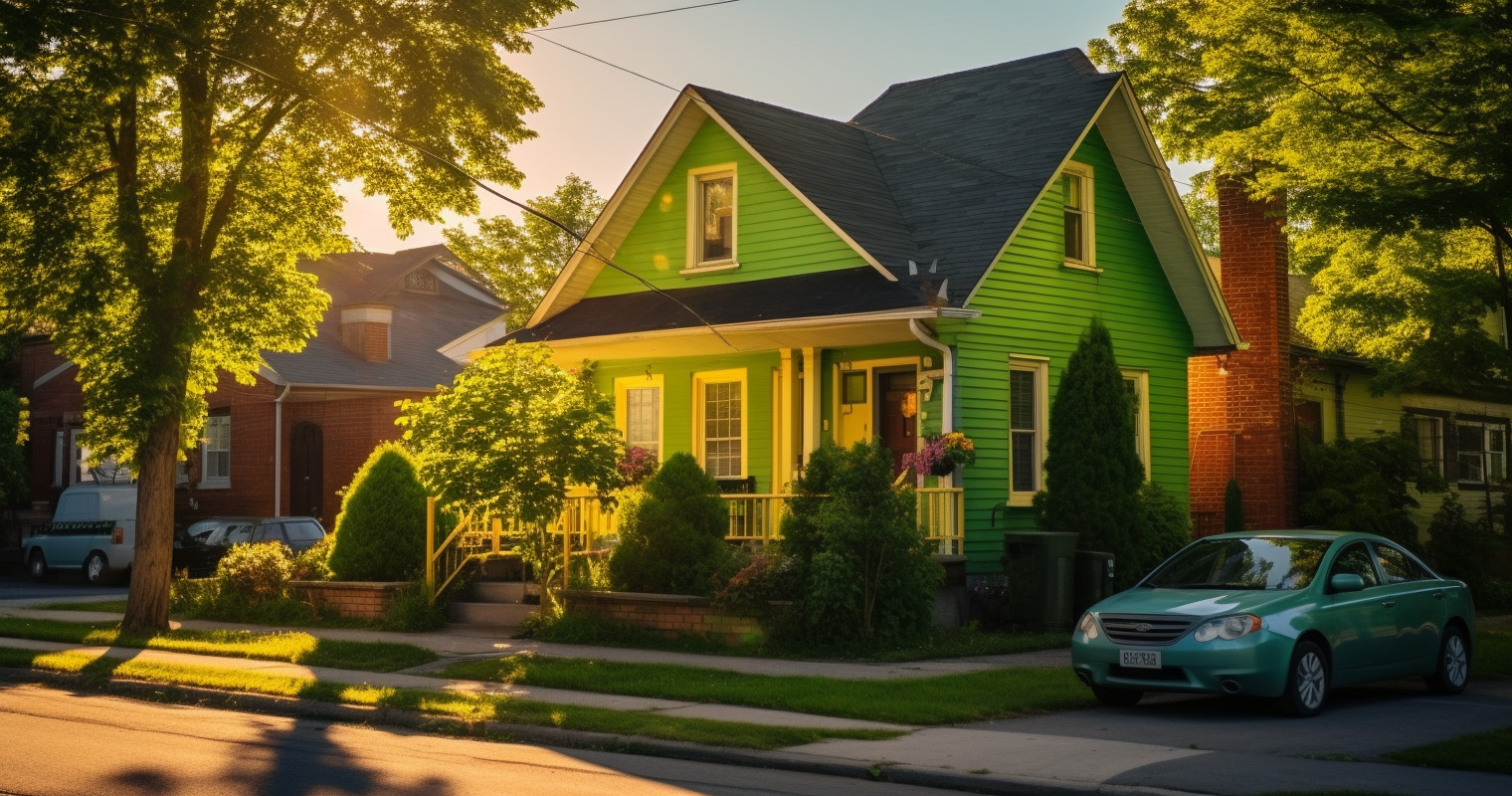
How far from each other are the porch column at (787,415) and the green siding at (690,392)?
0.34 metres

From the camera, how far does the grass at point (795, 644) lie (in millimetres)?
15836

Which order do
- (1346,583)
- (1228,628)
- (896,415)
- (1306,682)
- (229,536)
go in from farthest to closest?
(229,536)
(896,415)
(1346,583)
(1306,682)
(1228,628)

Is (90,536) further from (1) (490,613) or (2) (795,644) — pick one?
(2) (795,644)

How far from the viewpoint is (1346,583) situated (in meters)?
12.3

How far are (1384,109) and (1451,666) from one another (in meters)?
6.91

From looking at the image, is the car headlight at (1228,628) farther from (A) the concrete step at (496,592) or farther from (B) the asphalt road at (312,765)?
(A) the concrete step at (496,592)

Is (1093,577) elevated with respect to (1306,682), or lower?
elevated

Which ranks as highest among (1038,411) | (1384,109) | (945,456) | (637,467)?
(1384,109)

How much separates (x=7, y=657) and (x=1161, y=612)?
482 inches

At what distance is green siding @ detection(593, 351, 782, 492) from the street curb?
8892 millimetres

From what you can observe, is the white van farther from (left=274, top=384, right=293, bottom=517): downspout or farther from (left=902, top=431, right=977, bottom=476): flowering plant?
(left=902, top=431, right=977, bottom=476): flowering plant

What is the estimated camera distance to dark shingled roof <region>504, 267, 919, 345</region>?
19.5m

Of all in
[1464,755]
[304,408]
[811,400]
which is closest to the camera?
[1464,755]

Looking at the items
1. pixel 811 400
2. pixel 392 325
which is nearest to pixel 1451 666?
pixel 811 400
